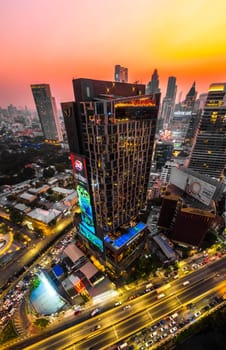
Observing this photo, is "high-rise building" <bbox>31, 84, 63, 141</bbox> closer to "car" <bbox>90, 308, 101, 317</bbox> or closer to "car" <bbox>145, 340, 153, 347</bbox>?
"car" <bbox>90, 308, 101, 317</bbox>

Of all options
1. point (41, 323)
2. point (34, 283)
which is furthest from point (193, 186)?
point (34, 283)

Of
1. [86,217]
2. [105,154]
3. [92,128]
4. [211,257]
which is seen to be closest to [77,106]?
[92,128]

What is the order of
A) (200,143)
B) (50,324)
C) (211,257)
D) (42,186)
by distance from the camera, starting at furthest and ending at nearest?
(42,186) < (200,143) < (211,257) < (50,324)

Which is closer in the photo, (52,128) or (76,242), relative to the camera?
(76,242)

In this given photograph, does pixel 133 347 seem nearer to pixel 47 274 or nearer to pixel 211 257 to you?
pixel 47 274

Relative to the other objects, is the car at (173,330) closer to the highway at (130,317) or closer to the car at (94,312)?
the highway at (130,317)

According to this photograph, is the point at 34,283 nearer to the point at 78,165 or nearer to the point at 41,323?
the point at 41,323
